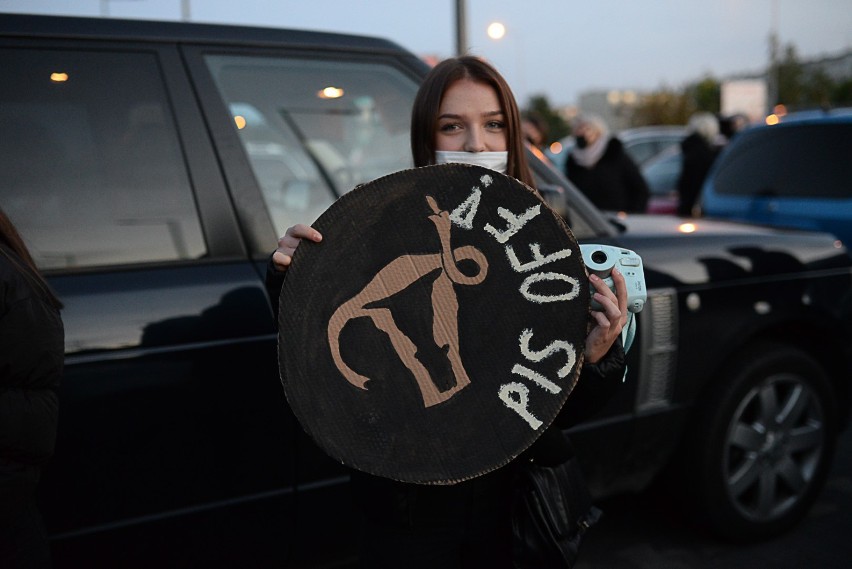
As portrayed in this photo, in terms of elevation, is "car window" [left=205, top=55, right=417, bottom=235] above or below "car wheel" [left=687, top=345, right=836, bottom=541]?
above

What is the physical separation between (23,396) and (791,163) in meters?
5.38

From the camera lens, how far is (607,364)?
1.60 m

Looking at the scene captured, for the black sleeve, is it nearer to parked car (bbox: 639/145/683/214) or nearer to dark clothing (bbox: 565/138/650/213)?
dark clothing (bbox: 565/138/650/213)

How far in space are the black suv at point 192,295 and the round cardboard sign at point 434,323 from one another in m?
0.79

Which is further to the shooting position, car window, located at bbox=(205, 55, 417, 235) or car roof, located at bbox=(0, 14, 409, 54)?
car window, located at bbox=(205, 55, 417, 235)

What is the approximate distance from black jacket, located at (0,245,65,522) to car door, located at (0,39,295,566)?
0.40m

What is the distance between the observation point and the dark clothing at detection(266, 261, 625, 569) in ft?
5.35

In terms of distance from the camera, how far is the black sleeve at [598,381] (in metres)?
1.60

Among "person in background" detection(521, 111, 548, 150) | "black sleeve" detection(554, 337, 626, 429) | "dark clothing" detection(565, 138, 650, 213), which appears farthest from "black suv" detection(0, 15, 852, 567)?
"person in background" detection(521, 111, 548, 150)

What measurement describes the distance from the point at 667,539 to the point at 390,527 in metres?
2.13

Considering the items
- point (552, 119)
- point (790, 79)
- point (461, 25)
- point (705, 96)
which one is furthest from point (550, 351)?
point (552, 119)

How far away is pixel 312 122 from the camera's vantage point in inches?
134

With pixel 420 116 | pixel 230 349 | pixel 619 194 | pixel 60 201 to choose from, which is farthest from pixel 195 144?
pixel 619 194

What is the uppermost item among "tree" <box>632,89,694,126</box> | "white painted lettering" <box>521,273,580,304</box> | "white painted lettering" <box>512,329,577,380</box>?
"tree" <box>632,89,694,126</box>
